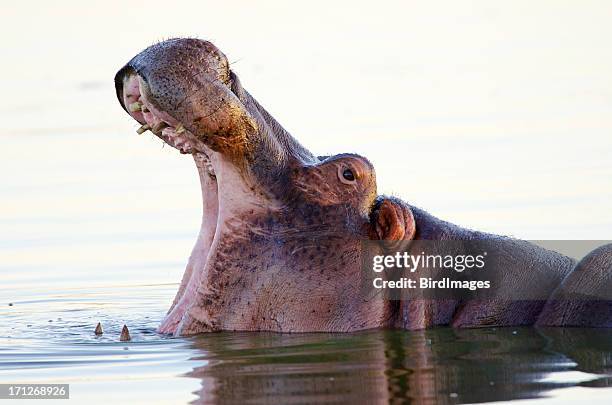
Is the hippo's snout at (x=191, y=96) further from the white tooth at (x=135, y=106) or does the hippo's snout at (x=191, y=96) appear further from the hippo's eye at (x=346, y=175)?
the hippo's eye at (x=346, y=175)

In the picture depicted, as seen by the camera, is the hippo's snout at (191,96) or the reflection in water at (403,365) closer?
the reflection in water at (403,365)

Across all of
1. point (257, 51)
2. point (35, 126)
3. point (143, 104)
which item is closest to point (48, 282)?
point (143, 104)

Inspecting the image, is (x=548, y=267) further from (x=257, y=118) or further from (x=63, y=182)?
(x=63, y=182)

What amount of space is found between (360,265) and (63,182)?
854 centimetres

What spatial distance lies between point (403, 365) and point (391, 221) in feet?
3.98

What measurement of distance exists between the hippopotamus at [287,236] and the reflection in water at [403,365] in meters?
0.14

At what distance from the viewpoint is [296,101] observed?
2150 cm

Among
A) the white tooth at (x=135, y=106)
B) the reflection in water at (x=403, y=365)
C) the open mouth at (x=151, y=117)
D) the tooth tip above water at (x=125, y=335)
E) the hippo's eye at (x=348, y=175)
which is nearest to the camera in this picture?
the reflection in water at (x=403, y=365)

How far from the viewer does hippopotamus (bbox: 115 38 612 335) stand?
9938mm

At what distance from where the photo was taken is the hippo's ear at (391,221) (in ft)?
32.7

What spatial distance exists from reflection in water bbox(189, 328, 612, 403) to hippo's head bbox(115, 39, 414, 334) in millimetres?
162

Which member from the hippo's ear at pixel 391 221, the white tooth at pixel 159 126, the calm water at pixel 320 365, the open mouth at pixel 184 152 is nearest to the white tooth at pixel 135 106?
the open mouth at pixel 184 152

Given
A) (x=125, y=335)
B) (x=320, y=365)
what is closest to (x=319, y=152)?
(x=125, y=335)

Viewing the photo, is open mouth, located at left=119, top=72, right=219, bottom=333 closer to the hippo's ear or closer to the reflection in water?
the reflection in water
